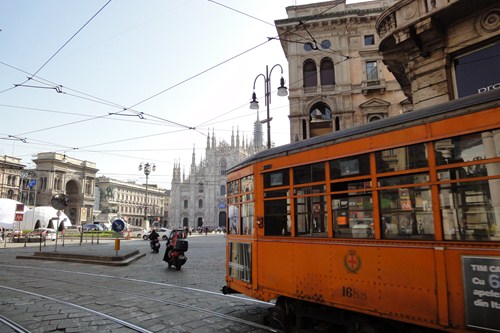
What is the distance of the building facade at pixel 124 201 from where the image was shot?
274ft

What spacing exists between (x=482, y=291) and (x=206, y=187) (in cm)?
7421

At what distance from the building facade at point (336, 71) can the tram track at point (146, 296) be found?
51.8 ft

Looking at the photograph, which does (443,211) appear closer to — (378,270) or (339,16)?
(378,270)

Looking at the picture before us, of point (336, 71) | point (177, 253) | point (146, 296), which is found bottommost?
point (146, 296)

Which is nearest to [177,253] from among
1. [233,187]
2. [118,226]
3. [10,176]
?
[118,226]

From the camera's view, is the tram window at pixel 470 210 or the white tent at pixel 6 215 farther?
the white tent at pixel 6 215

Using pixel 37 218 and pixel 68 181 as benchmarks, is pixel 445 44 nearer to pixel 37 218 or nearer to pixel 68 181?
pixel 37 218

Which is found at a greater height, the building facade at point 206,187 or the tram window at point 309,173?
the building facade at point 206,187

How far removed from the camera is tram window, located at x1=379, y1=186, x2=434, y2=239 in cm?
346

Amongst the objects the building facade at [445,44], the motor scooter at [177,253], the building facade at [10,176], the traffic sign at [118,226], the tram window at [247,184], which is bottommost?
the motor scooter at [177,253]

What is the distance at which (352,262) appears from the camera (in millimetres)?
4023

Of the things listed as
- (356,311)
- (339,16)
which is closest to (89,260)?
(356,311)

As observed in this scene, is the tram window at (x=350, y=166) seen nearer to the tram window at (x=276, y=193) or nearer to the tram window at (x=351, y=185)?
the tram window at (x=351, y=185)

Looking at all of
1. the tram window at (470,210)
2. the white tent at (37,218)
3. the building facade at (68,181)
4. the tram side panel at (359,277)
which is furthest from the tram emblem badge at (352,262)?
the building facade at (68,181)
